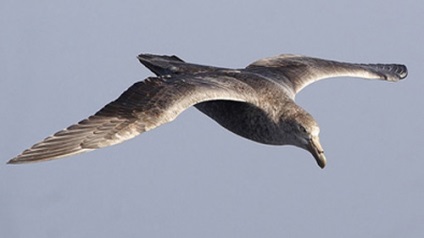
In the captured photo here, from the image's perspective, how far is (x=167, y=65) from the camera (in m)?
21.4

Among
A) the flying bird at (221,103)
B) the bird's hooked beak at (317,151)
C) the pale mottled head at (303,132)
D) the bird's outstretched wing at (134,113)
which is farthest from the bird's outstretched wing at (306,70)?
the bird's hooked beak at (317,151)

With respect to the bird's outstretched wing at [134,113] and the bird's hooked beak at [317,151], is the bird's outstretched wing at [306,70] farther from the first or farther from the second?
the bird's hooked beak at [317,151]

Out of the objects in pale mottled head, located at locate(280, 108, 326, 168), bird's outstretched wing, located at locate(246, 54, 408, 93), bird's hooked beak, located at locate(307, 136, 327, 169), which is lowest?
bird's hooked beak, located at locate(307, 136, 327, 169)

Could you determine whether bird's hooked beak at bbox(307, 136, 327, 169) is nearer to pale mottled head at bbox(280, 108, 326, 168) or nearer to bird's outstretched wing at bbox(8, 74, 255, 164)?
pale mottled head at bbox(280, 108, 326, 168)

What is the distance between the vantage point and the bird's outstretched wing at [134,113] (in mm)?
16891

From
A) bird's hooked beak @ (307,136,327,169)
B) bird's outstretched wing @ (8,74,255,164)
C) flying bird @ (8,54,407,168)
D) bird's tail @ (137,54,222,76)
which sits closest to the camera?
bird's outstretched wing @ (8,74,255,164)

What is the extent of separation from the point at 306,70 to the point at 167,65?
2750 millimetres

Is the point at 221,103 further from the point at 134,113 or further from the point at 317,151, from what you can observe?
the point at 134,113

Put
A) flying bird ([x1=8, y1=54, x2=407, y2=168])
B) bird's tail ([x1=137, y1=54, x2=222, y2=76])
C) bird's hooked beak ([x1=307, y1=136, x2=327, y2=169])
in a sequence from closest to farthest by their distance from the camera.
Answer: flying bird ([x1=8, y1=54, x2=407, y2=168]), bird's hooked beak ([x1=307, y1=136, x2=327, y2=169]), bird's tail ([x1=137, y1=54, x2=222, y2=76])

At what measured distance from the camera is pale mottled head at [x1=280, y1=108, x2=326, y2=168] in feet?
61.8

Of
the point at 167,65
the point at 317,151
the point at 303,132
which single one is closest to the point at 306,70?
the point at 167,65

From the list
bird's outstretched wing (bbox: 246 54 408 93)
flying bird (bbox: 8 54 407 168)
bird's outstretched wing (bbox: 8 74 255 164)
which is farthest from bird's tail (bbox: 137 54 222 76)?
bird's outstretched wing (bbox: 8 74 255 164)

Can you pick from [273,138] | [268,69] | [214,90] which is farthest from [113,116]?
[268,69]

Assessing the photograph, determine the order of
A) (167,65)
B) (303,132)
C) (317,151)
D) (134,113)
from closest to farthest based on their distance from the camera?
(134,113) < (317,151) < (303,132) < (167,65)
